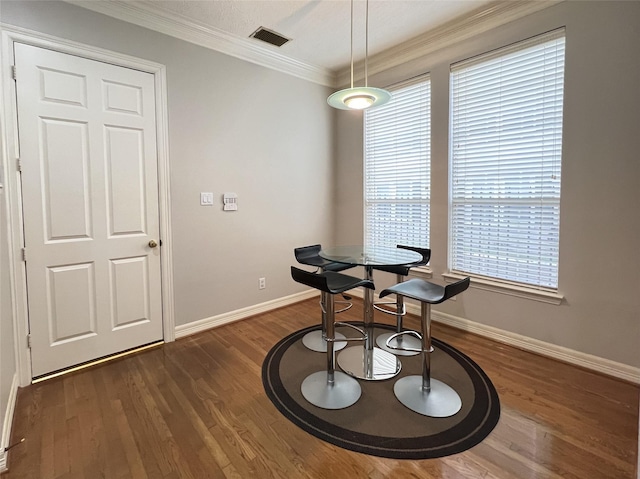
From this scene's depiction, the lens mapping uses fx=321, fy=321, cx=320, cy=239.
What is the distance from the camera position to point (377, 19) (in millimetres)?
2828

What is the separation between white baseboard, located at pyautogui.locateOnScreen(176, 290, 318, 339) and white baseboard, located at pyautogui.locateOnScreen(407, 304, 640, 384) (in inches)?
62.5

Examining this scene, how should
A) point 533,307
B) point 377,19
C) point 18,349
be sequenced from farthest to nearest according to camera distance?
point 377,19, point 533,307, point 18,349

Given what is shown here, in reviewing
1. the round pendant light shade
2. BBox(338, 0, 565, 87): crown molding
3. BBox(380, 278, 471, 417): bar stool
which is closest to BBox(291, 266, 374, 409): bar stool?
BBox(380, 278, 471, 417): bar stool

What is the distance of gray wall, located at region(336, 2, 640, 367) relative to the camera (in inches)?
85.1

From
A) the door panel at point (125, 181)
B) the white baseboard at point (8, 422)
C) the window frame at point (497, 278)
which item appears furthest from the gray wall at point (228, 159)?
the window frame at point (497, 278)

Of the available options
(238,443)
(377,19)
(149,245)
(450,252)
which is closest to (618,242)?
(450,252)

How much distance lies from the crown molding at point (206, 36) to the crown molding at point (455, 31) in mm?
712

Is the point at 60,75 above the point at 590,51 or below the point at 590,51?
below

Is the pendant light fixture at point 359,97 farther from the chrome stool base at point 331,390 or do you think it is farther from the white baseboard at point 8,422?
the white baseboard at point 8,422

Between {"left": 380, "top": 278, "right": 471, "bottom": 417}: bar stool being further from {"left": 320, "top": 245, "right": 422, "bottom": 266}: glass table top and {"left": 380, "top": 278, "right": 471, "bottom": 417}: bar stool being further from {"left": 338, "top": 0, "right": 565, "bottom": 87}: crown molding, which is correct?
{"left": 338, "top": 0, "right": 565, "bottom": 87}: crown molding

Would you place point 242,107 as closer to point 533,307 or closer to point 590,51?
point 590,51

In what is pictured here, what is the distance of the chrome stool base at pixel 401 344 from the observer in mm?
2638

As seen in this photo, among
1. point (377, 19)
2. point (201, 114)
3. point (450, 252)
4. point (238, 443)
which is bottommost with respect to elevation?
point (238, 443)

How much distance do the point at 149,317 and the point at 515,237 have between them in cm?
324
